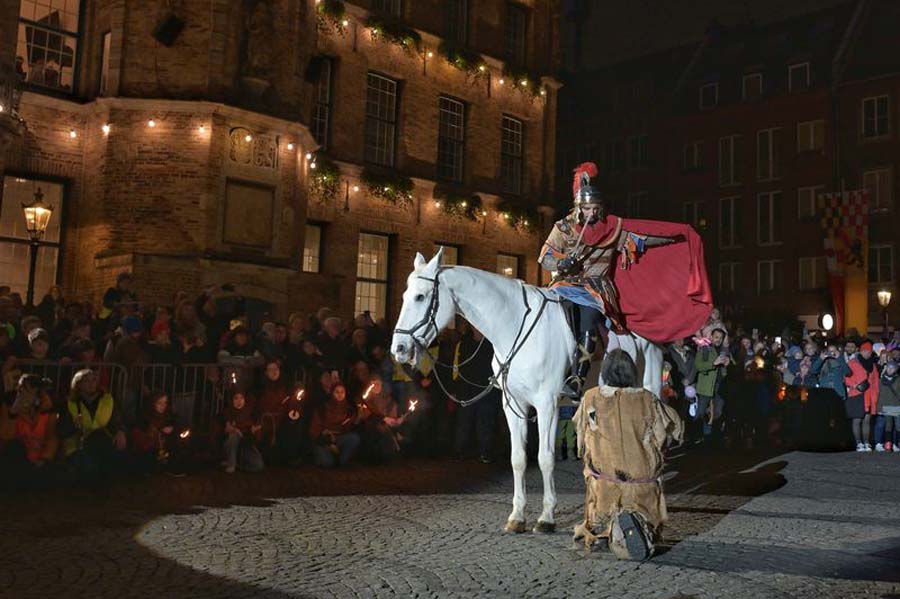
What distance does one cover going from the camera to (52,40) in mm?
17625

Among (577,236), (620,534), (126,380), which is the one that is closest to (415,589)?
(620,534)

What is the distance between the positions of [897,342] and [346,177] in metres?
13.7

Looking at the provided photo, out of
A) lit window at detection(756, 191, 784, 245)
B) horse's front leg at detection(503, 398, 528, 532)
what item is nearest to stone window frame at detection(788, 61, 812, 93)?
lit window at detection(756, 191, 784, 245)

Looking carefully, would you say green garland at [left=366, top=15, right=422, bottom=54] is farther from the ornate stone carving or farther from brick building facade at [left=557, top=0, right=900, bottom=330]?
brick building facade at [left=557, top=0, right=900, bottom=330]

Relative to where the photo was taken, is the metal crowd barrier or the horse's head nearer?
the horse's head

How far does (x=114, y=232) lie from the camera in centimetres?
1647

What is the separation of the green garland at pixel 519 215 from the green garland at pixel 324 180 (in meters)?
6.14

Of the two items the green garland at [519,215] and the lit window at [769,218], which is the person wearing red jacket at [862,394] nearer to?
the green garland at [519,215]

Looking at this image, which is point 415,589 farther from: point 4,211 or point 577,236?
point 4,211

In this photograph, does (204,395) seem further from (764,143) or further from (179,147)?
(764,143)

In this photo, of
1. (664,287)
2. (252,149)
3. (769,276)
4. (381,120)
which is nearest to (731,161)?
(769,276)

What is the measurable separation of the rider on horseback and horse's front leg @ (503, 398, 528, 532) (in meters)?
0.54

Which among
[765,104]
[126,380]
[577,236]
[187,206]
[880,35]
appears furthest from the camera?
[765,104]

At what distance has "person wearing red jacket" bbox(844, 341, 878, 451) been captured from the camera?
15320mm
